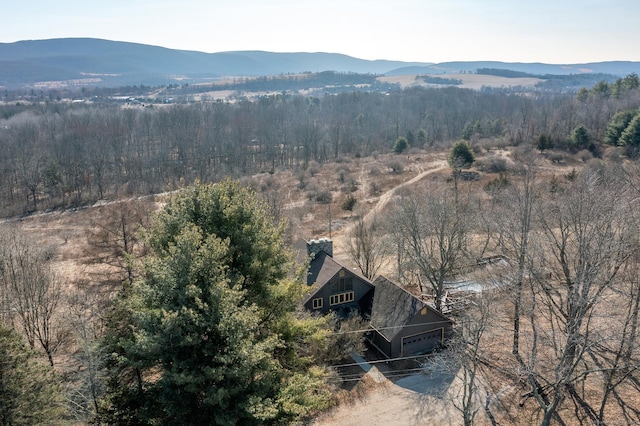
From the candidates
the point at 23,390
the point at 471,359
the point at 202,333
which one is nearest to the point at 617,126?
the point at 471,359

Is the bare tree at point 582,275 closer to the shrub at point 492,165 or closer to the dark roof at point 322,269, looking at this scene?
the dark roof at point 322,269

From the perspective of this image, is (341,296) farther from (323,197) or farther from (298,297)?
(323,197)

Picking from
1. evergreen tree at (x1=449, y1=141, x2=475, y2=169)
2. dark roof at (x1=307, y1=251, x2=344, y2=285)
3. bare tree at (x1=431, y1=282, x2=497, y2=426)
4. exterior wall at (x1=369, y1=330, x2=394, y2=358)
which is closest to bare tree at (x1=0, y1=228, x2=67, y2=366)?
dark roof at (x1=307, y1=251, x2=344, y2=285)

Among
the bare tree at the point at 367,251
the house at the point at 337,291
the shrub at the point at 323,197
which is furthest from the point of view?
the shrub at the point at 323,197

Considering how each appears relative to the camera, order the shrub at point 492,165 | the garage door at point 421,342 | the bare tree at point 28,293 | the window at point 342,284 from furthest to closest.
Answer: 1. the shrub at point 492,165
2. the window at point 342,284
3. the garage door at point 421,342
4. the bare tree at point 28,293

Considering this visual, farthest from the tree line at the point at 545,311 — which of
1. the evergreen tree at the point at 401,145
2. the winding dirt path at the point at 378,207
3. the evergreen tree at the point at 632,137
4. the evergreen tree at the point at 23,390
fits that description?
the evergreen tree at the point at 401,145

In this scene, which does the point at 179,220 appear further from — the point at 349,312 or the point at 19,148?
the point at 19,148

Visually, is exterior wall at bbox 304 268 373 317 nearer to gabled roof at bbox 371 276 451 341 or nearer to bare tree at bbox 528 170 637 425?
gabled roof at bbox 371 276 451 341

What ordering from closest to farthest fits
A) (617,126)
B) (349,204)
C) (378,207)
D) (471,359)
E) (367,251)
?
1. (471,359)
2. (367,251)
3. (378,207)
4. (349,204)
5. (617,126)
